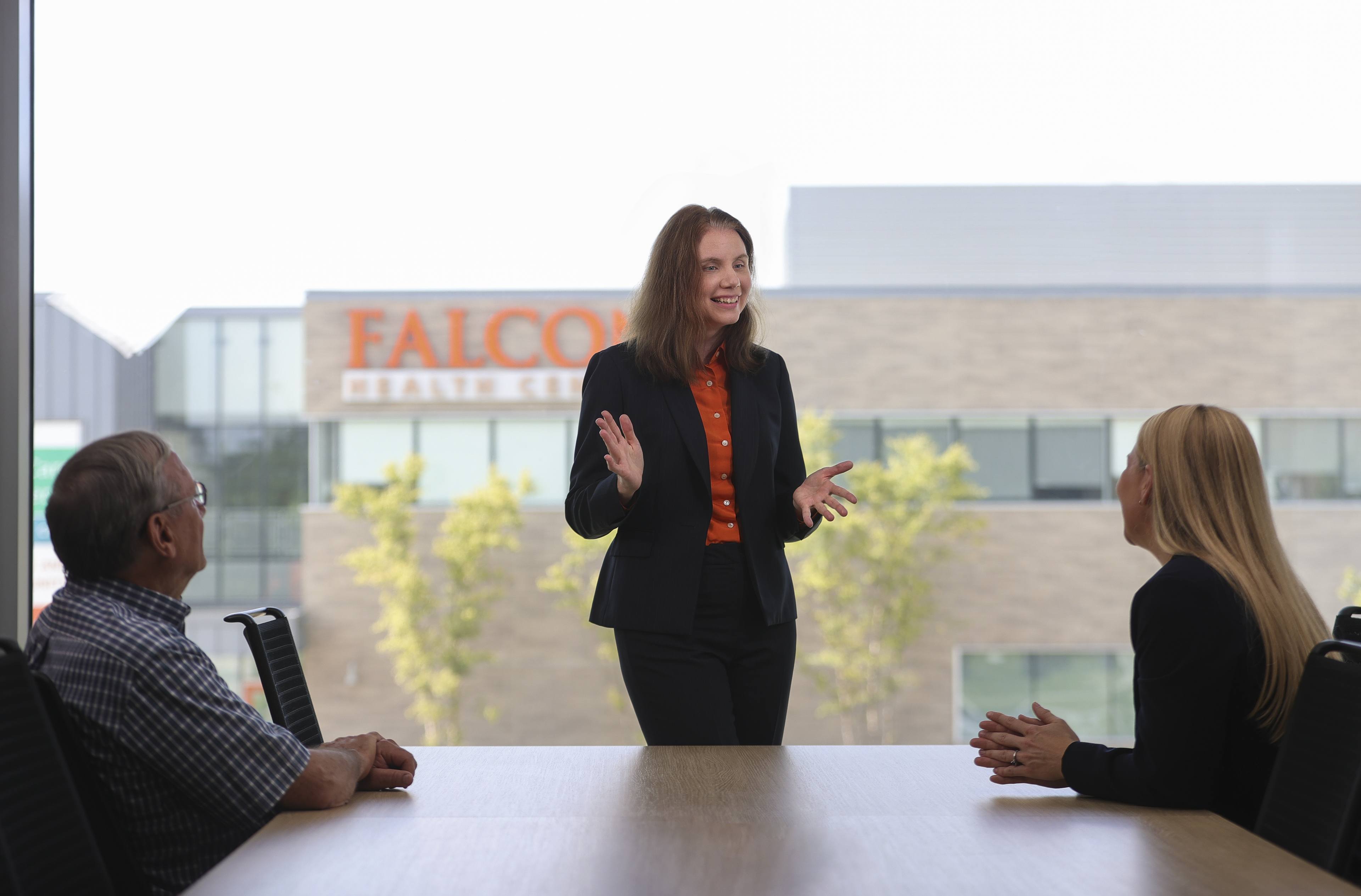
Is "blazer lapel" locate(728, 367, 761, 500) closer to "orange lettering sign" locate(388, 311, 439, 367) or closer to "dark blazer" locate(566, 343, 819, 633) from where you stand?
"dark blazer" locate(566, 343, 819, 633)

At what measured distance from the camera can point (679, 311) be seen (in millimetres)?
2416

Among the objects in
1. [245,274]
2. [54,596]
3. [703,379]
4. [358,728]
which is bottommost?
[358,728]

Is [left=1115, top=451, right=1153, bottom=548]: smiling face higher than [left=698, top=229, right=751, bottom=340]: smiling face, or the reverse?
[left=698, top=229, right=751, bottom=340]: smiling face

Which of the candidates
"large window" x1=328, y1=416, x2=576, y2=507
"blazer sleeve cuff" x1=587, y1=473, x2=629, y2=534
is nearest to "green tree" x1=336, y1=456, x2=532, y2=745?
"large window" x1=328, y1=416, x2=576, y2=507

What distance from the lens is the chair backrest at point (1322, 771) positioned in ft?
4.12

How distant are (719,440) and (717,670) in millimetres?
474

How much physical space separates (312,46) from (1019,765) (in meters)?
4.82

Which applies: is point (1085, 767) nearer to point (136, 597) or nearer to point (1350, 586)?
point (136, 597)

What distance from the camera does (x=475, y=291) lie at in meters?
5.87

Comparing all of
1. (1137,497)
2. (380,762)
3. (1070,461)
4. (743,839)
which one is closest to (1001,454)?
(1070,461)

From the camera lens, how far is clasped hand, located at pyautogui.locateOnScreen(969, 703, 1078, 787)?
1.56 metres

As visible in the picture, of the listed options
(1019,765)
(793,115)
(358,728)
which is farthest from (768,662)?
(358,728)

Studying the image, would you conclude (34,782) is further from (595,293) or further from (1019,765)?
(595,293)

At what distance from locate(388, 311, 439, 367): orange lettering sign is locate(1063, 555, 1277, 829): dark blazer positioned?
5.22 meters
